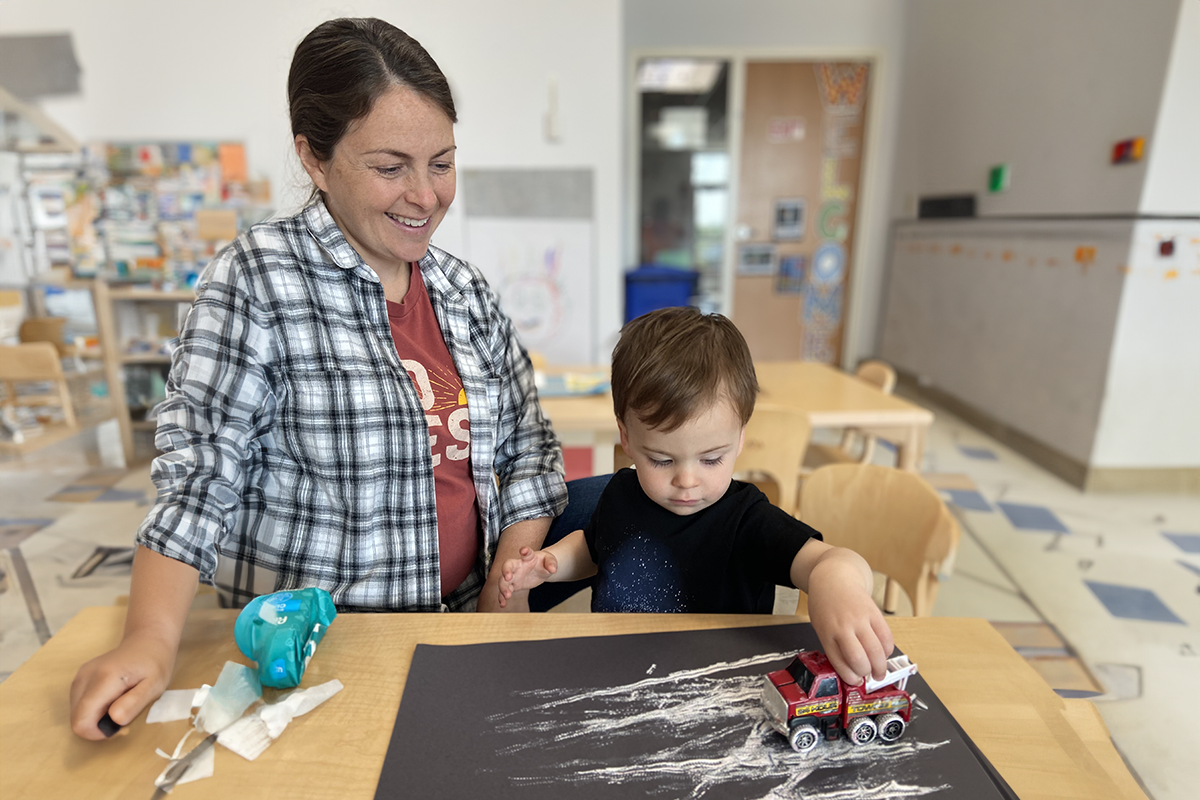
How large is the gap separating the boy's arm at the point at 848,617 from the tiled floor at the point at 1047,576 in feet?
3.12

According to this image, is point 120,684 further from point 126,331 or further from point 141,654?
point 126,331

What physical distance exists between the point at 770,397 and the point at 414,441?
1366 millimetres

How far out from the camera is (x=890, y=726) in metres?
0.54

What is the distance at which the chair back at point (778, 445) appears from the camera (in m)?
1.51

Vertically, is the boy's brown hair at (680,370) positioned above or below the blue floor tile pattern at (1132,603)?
above

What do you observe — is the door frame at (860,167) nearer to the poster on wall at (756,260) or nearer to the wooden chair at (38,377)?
the poster on wall at (756,260)

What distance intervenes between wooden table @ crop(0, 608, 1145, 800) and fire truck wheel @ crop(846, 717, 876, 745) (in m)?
0.09

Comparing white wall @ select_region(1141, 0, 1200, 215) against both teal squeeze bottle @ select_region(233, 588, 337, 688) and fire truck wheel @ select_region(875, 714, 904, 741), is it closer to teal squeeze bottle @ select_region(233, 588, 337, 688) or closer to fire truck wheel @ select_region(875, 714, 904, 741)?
fire truck wheel @ select_region(875, 714, 904, 741)

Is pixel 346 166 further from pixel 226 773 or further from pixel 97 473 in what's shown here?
pixel 97 473

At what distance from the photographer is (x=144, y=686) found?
56cm

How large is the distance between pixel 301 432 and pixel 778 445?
1099mm

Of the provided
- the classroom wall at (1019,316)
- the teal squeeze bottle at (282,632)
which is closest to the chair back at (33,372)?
the teal squeeze bottle at (282,632)

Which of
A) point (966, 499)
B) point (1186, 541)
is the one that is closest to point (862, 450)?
point (966, 499)

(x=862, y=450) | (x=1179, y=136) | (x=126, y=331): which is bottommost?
(x=862, y=450)
